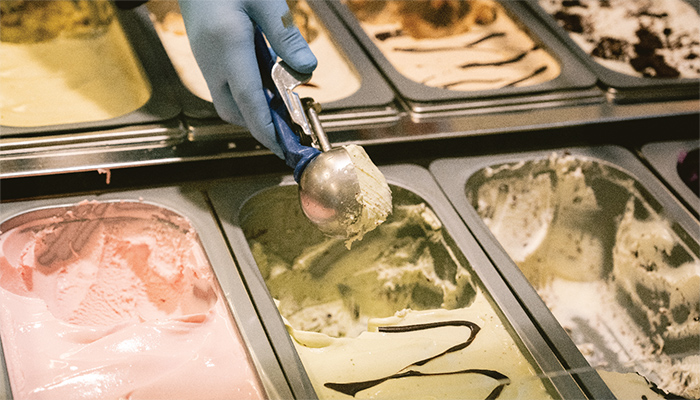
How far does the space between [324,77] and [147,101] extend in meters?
0.55

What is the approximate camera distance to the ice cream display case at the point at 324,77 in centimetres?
153

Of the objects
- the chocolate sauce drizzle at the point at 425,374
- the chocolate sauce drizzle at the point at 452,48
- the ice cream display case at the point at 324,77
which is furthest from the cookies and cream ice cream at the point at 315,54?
the chocolate sauce drizzle at the point at 425,374

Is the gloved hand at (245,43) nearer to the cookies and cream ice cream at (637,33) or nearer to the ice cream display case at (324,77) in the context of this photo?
the ice cream display case at (324,77)

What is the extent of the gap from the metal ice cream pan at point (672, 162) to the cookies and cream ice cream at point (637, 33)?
31 cm

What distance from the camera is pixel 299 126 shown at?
3.87 feet

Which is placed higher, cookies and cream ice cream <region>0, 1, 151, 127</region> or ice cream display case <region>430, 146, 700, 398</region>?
cookies and cream ice cream <region>0, 1, 151, 127</region>

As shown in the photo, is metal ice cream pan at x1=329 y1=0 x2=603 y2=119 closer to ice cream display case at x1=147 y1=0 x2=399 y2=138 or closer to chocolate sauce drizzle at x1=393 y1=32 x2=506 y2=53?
ice cream display case at x1=147 y1=0 x2=399 y2=138

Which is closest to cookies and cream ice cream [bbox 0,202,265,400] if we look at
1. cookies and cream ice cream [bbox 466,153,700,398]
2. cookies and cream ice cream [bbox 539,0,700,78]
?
cookies and cream ice cream [bbox 466,153,700,398]

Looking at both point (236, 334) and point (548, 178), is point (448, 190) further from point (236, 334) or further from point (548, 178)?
point (236, 334)

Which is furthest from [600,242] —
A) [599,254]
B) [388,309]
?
[388,309]

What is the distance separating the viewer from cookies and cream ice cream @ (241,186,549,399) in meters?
1.18

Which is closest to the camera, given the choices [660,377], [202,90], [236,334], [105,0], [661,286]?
[236,334]

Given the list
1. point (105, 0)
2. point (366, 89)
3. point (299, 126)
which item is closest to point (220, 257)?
point (299, 126)

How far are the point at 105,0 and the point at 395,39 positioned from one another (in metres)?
0.98
